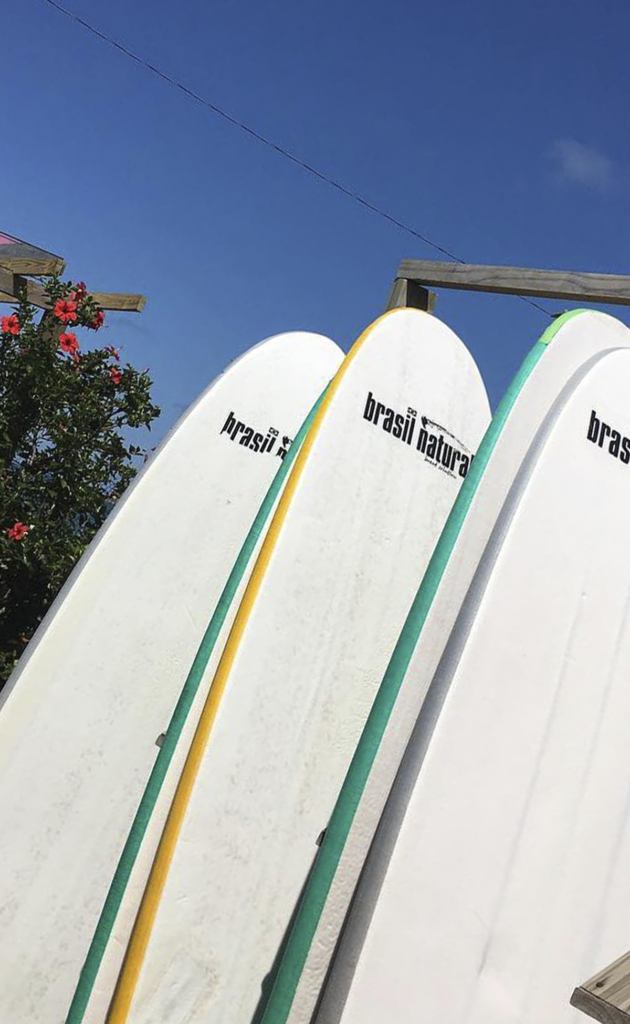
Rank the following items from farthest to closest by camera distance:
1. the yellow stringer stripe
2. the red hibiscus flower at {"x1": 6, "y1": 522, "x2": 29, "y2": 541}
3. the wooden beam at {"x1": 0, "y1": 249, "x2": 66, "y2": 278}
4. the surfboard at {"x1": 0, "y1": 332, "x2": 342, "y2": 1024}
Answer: the wooden beam at {"x1": 0, "y1": 249, "x2": 66, "y2": 278} → the red hibiscus flower at {"x1": 6, "y1": 522, "x2": 29, "y2": 541} → the surfboard at {"x1": 0, "y1": 332, "x2": 342, "y2": 1024} → the yellow stringer stripe

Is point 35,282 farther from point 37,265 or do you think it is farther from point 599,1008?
point 599,1008

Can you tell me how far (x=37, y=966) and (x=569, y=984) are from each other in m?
1.16

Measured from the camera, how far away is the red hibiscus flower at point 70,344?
4.21m

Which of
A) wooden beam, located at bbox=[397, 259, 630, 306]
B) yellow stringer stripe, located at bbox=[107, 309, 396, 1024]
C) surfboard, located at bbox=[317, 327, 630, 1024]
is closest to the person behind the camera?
surfboard, located at bbox=[317, 327, 630, 1024]

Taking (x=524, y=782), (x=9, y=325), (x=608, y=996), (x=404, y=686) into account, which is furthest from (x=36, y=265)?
(x=608, y=996)

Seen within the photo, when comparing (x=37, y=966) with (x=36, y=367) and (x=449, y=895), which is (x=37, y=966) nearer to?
(x=449, y=895)

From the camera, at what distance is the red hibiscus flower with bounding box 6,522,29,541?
3738mm

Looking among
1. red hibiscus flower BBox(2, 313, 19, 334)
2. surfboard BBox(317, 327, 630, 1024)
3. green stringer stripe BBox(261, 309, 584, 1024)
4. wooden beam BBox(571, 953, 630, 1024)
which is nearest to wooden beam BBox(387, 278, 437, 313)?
surfboard BBox(317, 327, 630, 1024)

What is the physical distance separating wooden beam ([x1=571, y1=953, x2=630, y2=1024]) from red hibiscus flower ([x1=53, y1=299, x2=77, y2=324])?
3777mm

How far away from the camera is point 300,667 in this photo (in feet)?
6.23

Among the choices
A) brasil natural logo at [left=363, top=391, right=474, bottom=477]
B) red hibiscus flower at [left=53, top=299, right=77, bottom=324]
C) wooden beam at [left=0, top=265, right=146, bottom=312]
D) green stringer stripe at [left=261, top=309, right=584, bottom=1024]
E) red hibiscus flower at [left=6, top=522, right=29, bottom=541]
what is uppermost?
wooden beam at [left=0, top=265, right=146, bottom=312]

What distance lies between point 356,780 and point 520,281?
2096 mm

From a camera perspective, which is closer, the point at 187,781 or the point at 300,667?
the point at 187,781

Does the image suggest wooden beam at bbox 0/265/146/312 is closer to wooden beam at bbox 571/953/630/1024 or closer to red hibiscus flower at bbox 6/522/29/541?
red hibiscus flower at bbox 6/522/29/541
